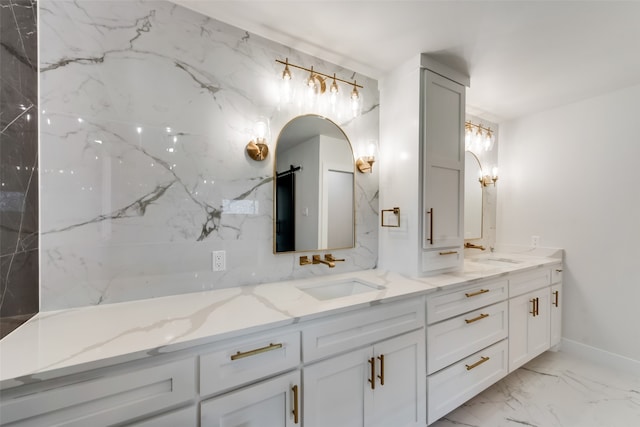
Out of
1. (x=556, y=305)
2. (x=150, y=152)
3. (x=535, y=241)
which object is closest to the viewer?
(x=150, y=152)

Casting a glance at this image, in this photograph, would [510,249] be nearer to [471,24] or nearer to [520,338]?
[520,338]

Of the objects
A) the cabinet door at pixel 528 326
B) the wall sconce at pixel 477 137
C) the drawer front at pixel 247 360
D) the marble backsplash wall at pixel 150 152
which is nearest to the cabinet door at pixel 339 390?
the drawer front at pixel 247 360

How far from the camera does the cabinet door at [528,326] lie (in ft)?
6.77

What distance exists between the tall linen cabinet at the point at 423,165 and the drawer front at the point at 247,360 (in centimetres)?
110

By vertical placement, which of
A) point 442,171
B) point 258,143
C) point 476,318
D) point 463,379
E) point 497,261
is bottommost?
point 463,379

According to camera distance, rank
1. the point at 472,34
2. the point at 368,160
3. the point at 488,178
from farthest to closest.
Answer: the point at 488,178 < the point at 368,160 < the point at 472,34

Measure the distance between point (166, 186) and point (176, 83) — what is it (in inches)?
22.2

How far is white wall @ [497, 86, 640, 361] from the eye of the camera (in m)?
2.24

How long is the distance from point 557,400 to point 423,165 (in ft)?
6.61

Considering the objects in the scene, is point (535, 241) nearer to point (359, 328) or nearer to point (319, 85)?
point (359, 328)

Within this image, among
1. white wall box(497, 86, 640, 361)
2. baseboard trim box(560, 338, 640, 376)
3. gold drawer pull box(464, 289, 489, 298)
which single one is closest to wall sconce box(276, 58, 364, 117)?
gold drawer pull box(464, 289, 489, 298)

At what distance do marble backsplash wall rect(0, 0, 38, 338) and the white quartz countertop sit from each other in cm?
13

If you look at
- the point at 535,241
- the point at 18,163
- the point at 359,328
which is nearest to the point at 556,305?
the point at 535,241

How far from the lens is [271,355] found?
41.8 inches
